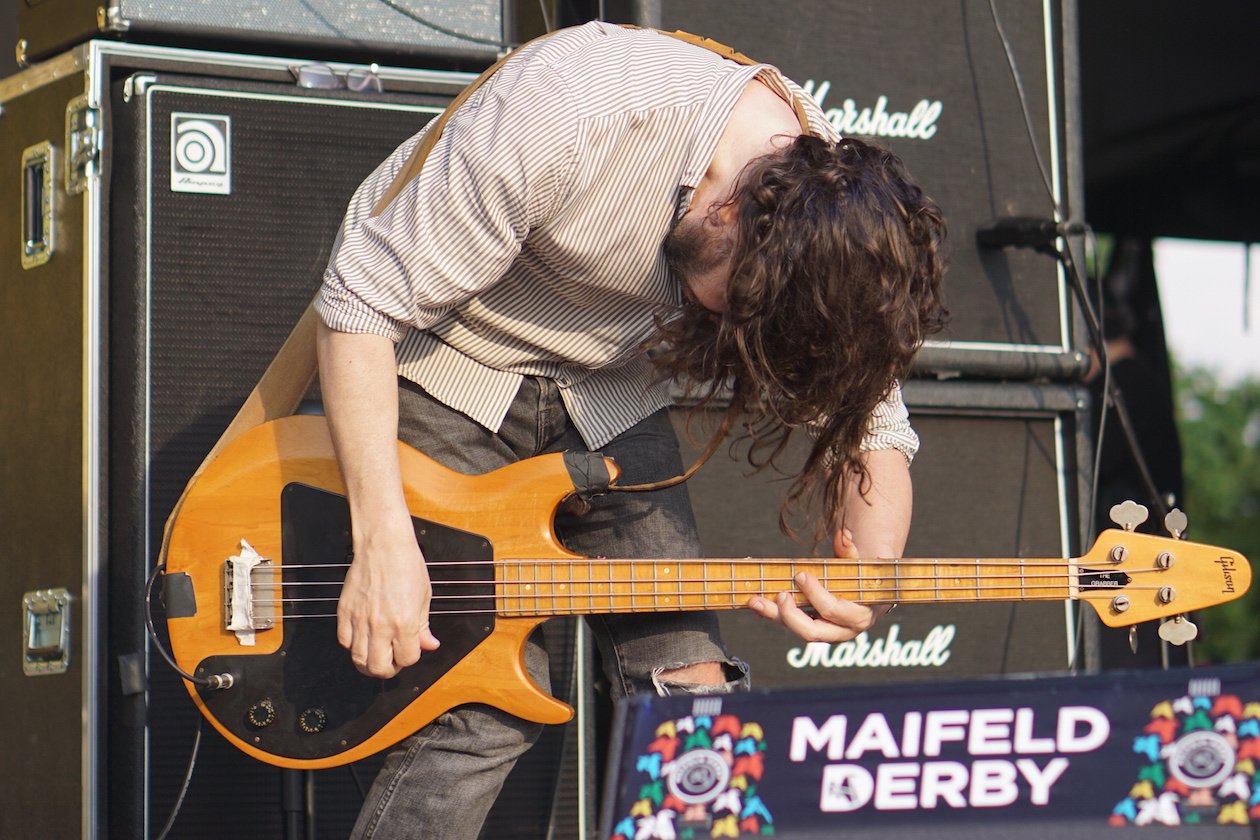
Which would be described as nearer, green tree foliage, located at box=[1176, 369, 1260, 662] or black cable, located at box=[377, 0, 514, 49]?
black cable, located at box=[377, 0, 514, 49]

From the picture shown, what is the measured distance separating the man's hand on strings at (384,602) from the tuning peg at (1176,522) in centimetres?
93

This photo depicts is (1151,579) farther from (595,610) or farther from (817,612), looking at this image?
(595,610)

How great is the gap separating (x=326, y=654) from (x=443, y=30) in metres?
1.05

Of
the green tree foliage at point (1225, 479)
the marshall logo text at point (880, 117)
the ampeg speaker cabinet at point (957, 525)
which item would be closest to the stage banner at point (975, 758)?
the ampeg speaker cabinet at point (957, 525)

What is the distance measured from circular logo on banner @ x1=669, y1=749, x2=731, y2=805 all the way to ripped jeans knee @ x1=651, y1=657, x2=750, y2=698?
66 centimetres

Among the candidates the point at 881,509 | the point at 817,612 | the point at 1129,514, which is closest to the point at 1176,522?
the point at 1129,514

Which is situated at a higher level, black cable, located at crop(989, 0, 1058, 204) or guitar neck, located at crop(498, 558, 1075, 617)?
black cable, located at crop(989, 0, 1058, 204)

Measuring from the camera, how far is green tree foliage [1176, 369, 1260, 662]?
1373 cm

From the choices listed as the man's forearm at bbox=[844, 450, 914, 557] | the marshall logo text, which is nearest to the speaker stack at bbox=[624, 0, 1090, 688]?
the marshall logo text

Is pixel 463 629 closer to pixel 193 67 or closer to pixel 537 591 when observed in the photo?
pixel 537 591

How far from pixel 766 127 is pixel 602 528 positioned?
0.50m

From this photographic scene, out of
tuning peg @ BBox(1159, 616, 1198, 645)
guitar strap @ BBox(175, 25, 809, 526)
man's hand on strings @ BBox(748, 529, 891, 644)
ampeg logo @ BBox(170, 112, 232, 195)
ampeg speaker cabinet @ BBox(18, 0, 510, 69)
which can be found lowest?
tuning peg @ BBox(1159, 616, 1198, 645)

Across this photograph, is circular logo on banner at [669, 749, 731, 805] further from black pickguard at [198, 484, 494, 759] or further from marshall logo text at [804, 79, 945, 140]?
marshall logo text at [804, 79, 945, 140]

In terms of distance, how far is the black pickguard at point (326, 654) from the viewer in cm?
161
